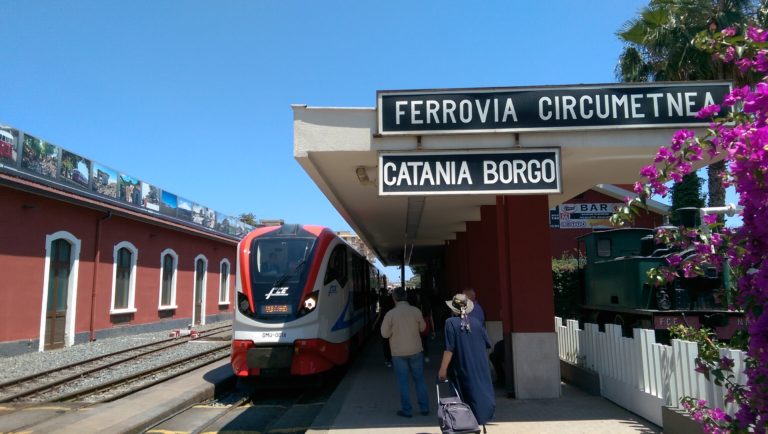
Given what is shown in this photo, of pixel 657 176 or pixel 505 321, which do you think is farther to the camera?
pixel 505 321

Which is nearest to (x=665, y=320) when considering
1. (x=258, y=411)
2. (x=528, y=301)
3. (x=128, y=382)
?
(x=528, y=301)

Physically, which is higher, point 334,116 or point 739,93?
point 334,116

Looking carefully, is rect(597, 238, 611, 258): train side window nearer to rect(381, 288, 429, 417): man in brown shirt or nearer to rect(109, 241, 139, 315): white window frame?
rect(381, 288, 429, 417): man in brown shirt

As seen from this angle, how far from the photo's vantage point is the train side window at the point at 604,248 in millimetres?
14031

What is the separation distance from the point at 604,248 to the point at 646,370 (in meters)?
8.25

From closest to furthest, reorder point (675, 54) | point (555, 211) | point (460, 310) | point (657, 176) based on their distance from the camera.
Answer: point (657, 176) < point (460, 310) < point (675, 54) < point (555, 211)

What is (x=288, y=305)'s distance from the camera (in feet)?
31.4

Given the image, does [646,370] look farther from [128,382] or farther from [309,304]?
[128,382]

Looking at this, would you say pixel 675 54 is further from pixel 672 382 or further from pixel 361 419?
pixel 361 419

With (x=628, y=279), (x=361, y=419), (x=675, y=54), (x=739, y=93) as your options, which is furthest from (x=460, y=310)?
(x=675, y=54)

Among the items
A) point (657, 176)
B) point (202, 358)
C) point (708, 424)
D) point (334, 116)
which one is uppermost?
point (334, 116)

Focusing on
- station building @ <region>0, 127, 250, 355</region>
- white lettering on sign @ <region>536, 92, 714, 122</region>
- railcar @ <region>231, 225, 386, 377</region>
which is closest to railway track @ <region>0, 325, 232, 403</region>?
station building @ <region>0, 127, 250, 355</region>

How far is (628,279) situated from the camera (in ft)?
39.4

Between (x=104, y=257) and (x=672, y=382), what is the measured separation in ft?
60.3
